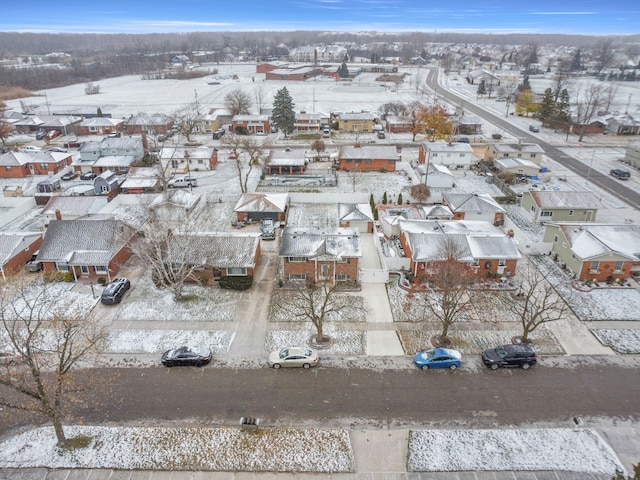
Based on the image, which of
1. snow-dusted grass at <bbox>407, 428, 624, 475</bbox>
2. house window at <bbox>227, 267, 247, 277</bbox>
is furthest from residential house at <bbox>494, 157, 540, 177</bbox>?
snow-dusted grass at <bbox>407, 428, 624, 475</bbox>

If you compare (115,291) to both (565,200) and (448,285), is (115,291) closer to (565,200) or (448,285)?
(448,285)

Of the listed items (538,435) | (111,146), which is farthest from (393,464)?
(111,146)

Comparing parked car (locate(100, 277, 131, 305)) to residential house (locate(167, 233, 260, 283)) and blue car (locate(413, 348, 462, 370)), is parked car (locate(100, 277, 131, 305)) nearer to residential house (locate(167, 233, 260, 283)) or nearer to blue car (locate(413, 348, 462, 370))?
residential house (locate(167, 233, 260, 283))

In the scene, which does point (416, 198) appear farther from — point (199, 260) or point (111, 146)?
point (111, 146)

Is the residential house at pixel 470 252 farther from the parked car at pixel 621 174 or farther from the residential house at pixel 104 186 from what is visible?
the residential house at pixel 104 186

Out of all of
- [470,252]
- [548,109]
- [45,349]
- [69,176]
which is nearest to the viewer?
[45,349]

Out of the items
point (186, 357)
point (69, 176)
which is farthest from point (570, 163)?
point (69, 176)
